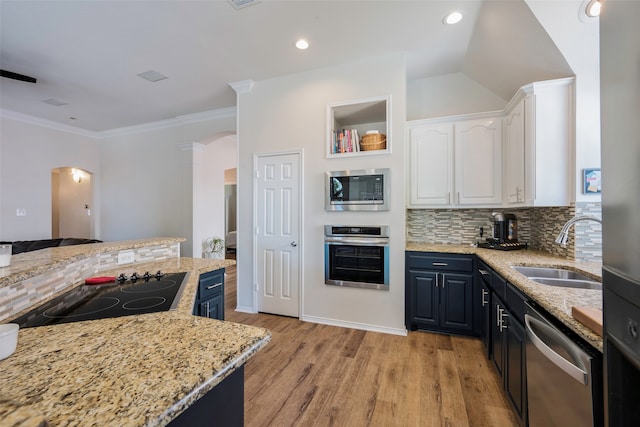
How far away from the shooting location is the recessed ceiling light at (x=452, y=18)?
2.27m

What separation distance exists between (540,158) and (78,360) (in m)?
3.08

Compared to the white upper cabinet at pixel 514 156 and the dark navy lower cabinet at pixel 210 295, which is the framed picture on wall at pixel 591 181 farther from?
the dark navy lower cabinet at pixel 210 295

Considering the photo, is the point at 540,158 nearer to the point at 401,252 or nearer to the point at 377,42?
the point at 401,252

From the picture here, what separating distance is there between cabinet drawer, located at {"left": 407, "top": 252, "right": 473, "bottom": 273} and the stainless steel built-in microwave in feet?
1.97

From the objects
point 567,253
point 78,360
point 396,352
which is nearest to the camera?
point 78,360

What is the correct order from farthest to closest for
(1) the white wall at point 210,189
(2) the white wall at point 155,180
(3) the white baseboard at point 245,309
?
(1) the white wall at point 210,189 < (2) the white wall at point 155,180 < (3) the white baseboard at point 245,309

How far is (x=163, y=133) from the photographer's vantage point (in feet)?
16.7

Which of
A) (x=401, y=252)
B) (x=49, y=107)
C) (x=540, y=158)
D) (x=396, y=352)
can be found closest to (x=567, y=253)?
(x=540, y=158)

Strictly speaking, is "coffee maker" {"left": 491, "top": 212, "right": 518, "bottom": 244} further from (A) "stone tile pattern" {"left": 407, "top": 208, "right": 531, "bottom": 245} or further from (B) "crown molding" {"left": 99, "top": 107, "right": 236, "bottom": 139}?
(B) "crown molding" {"left": 99, "top": 107, "right": 236, "bottom": 139}

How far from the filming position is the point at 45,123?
4781 mm

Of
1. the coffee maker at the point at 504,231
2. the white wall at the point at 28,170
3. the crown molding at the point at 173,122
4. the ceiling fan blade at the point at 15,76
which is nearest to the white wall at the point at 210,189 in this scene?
the crown molding at the point at 173,122

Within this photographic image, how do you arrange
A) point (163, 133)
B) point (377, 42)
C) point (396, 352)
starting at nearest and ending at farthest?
point (396, 352) < point (377, 42) < point (163, 133)

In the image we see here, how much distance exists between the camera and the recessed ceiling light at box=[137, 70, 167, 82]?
3244 millimetres

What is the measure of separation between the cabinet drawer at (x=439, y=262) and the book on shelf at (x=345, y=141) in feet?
4.36
